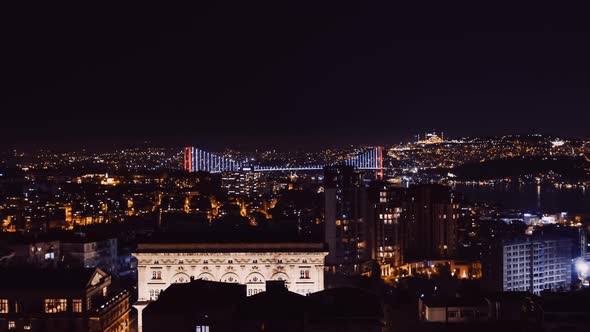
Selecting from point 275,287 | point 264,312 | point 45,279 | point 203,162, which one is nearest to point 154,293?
point 45,279

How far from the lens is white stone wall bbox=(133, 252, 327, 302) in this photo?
13258 mm

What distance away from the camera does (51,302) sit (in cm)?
1127

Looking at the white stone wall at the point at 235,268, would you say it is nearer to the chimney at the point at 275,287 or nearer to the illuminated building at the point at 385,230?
the chimney at the point at 275,287

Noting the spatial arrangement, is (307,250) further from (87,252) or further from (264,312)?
(87,252)

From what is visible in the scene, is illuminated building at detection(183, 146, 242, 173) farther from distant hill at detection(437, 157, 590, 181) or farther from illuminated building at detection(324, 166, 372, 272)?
illuminated building at detection(324, 166, 372, 272)

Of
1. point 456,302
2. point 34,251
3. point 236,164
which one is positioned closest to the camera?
point 456,302

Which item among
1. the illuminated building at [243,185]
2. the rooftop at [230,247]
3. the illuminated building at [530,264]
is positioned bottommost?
the illuminated building at [530,264]

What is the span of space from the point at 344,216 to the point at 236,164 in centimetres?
5700

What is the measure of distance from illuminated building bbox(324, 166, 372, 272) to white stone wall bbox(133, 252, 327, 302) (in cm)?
699

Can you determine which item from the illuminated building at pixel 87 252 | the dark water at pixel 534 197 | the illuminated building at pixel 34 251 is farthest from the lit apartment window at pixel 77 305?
the dark water at pixel 534 197

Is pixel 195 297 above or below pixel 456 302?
above

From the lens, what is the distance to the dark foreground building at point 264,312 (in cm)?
906

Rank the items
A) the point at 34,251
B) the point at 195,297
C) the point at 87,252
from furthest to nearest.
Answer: the point at 87,252 → the point at 34,251 → the point at 195,297

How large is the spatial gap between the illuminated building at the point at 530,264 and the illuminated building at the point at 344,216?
10.3ft
